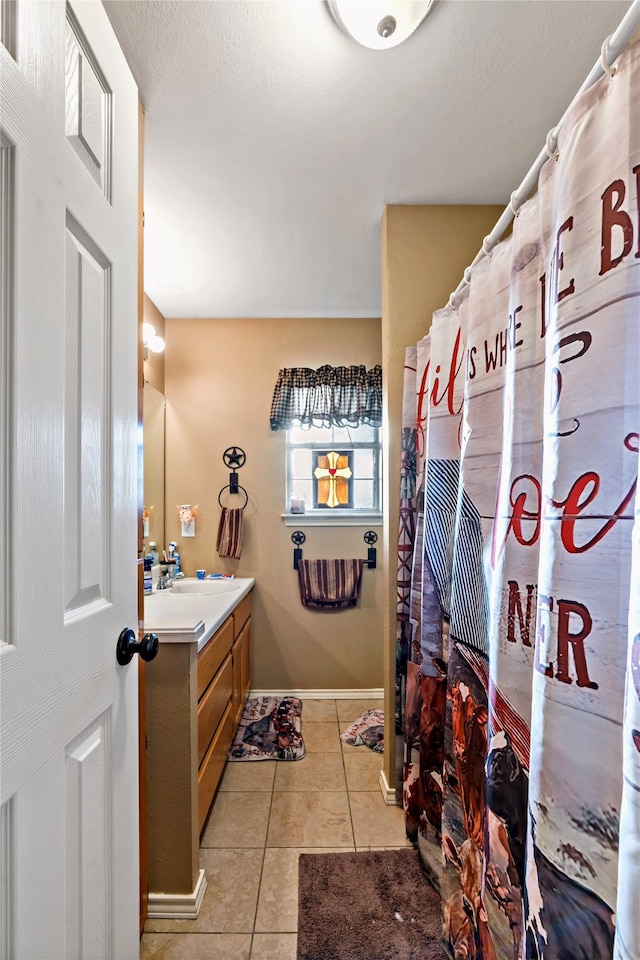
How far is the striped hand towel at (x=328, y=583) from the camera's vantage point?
3.13m

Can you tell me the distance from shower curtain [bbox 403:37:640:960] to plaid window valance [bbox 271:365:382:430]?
6.16ft

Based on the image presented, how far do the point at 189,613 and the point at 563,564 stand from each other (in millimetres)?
1578

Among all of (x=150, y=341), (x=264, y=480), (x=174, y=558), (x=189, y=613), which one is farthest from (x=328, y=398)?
(x=189, y=613)

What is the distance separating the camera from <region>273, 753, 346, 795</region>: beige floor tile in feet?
7.09

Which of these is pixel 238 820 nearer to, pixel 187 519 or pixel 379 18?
pixel 187 519

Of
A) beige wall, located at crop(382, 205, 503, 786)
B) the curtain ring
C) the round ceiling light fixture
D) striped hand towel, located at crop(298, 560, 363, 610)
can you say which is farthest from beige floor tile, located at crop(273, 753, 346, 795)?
the round ceiling light fixture

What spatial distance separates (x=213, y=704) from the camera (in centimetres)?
191

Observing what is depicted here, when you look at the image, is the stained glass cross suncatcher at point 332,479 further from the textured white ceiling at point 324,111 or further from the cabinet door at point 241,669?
the textured white ceiling at point 324,111

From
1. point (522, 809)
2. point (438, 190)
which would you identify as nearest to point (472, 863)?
point (522, 809)

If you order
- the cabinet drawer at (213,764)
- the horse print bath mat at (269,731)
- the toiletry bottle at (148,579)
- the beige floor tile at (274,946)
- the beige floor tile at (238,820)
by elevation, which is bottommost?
the horse print bath mat at (269,731)

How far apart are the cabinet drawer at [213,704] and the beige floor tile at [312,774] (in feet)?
1.47

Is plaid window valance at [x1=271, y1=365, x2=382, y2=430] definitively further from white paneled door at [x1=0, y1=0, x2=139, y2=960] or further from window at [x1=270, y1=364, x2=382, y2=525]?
white paneled door at [x1=0, y1=0, x2=139, y2=960]

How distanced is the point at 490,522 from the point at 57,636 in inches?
39.1

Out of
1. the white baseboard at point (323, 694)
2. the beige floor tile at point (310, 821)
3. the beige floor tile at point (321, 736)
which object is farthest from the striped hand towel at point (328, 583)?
the beige floor tile at point (310, 821)
